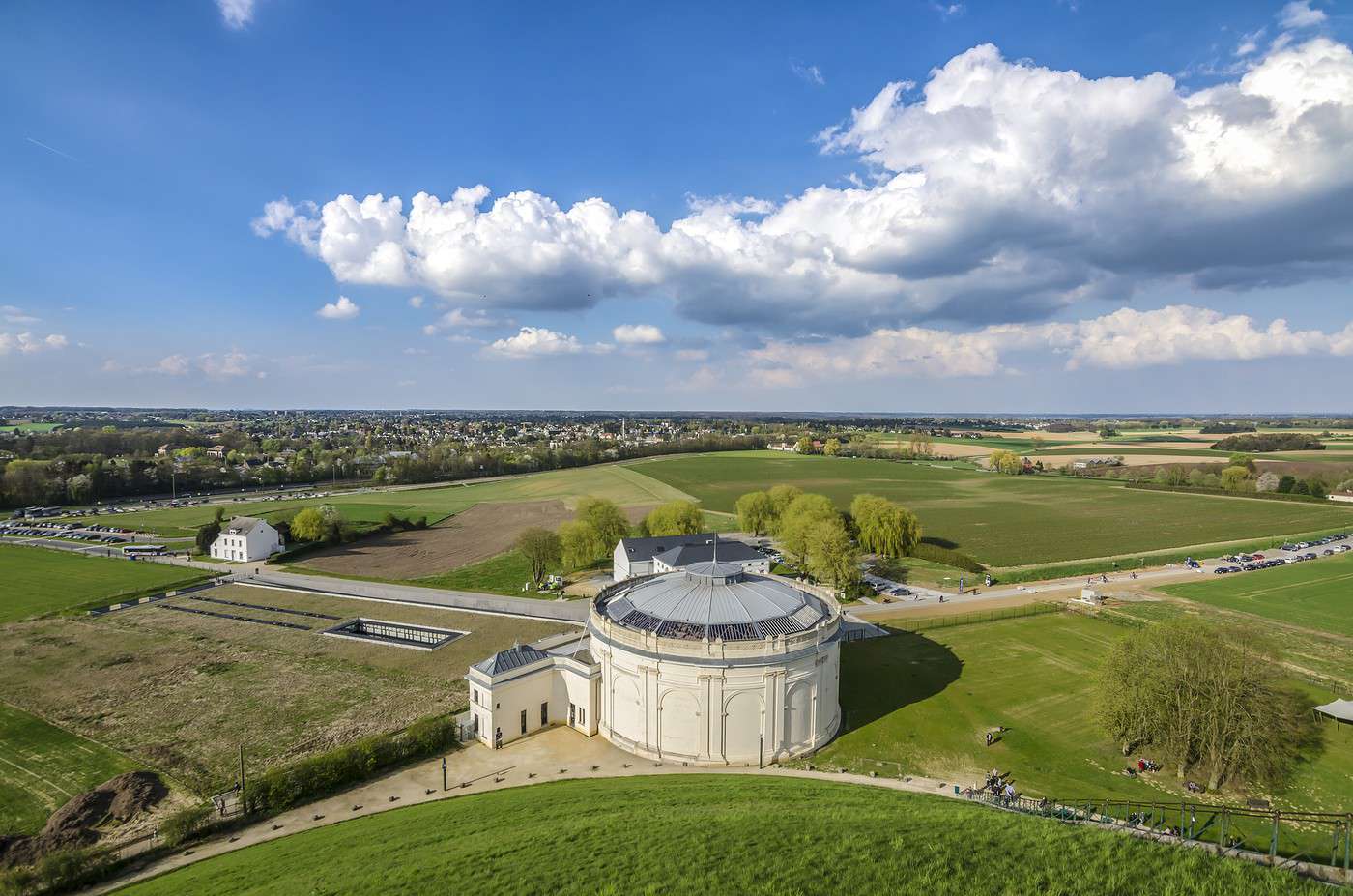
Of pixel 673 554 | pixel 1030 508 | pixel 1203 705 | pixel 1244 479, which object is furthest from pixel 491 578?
pixel 1244 479

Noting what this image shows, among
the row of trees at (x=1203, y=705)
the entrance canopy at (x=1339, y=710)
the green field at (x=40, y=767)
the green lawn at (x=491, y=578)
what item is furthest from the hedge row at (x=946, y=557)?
the green field at (x=40, y=767)

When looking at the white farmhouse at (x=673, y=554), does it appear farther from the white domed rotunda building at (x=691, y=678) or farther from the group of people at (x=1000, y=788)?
the group of people at (x=1000, y=788)

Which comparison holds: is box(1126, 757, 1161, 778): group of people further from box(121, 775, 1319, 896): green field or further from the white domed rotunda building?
the white domed rotunda building

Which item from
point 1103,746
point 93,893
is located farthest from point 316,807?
point 1103,746

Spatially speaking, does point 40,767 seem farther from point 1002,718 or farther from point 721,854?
point 1002,718

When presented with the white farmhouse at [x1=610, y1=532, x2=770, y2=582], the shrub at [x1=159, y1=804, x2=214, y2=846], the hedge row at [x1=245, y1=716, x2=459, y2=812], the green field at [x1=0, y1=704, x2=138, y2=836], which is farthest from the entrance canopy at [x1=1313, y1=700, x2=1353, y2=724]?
the green field at [x1=0, y1=704, x2=138, y2=836]

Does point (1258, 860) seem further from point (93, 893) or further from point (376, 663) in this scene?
point (376, 663)
